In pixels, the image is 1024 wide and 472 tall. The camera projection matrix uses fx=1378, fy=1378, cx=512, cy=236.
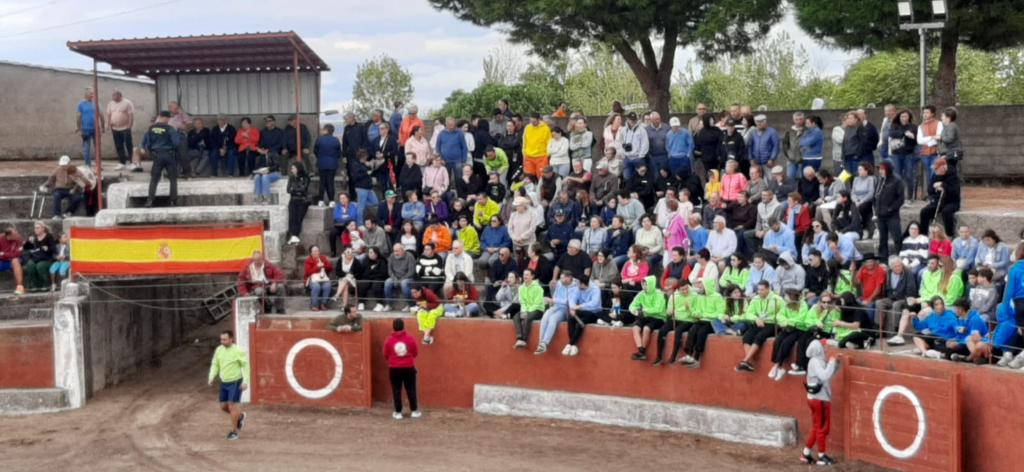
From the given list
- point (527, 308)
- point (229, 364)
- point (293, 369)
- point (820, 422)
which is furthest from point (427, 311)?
point (820, 422)

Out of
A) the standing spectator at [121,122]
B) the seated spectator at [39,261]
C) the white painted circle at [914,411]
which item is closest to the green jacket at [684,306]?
the white painted circle at [914,411]

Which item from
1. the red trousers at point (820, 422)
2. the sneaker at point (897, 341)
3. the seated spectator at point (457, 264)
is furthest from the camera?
the seated spectator at point (457, 264)

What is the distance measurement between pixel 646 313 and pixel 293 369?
656cm

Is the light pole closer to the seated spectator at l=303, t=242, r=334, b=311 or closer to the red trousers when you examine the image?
the red trousers

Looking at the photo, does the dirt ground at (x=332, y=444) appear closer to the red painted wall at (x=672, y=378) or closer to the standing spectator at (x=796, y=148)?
the red painted wall at (x=672, y=378)

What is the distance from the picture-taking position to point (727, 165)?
79.4 ft

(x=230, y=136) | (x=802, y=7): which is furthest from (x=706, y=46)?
(x=230, y=136)

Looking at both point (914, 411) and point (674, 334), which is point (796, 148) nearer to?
point (674, 334)

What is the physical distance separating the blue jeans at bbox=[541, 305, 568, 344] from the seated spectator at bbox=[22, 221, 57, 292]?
10.4 meters

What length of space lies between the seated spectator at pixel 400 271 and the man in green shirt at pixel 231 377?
3413mm

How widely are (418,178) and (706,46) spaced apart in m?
8.89

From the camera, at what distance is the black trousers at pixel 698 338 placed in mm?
21641

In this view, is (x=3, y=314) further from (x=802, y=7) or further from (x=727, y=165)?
(x=802, y=7)

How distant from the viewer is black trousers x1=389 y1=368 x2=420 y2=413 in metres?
23.2
